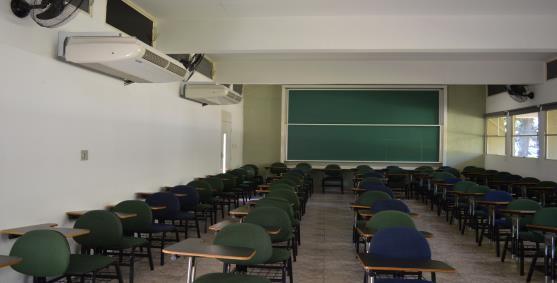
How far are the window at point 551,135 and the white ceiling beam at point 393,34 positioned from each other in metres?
4.40

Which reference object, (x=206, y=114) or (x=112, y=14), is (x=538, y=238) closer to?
(x=112, y=14)

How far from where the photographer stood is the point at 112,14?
6266 mm

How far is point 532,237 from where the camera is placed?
5.73 meters

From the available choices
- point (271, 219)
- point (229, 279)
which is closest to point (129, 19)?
point (271, 219)

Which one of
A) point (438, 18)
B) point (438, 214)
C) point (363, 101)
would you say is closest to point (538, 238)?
point (438, 18)

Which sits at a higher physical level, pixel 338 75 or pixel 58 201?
pixel 338 75

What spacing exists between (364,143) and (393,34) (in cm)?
791

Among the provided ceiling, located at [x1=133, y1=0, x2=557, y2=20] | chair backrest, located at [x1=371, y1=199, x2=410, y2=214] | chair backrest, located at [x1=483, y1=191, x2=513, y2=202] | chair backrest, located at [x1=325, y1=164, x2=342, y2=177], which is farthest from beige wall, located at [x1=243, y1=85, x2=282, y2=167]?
chair backrest, located at [x1=371, y1=199, x2=410, y2=214]

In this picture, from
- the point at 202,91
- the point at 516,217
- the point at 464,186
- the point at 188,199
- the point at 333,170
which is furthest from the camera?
the point at 333,170

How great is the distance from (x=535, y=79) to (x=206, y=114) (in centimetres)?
785

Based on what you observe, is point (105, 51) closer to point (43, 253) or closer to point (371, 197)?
point (43, 253)

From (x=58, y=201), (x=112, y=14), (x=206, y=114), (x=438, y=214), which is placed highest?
(x=112, y=14)

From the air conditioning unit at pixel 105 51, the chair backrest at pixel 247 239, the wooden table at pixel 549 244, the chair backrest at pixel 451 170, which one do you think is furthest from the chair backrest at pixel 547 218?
the chair backrest at pixel 451 170

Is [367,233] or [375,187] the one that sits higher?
[375,187]
